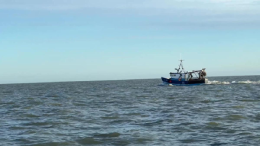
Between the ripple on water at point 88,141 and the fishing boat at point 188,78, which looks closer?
the ripple on water at point 88,141

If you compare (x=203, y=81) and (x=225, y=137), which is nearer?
(x=225, y=137)

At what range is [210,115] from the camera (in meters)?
22.8

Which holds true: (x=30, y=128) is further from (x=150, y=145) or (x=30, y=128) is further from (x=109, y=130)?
(x=150, y=145)

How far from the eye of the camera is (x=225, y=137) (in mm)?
15562

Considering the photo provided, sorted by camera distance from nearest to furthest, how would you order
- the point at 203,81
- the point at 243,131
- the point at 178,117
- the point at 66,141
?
the point at 66,141 → the point at 243,131 → the point at 178,117 → the point at 203,81

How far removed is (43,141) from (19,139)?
1.33m

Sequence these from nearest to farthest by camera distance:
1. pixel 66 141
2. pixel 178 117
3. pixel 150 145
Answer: pixel 150 145 < pixel 66 141 < pixel 178 117

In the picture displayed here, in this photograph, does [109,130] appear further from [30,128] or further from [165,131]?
[30,128]

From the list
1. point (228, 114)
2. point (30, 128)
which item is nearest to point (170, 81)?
point (228, 114)

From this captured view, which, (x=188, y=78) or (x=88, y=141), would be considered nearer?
(x=88, y=141)

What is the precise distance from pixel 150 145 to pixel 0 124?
1051 centimetres

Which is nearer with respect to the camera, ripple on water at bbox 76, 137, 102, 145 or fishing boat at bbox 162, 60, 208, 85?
ripple on water at bbox 76, 137, 102, 145

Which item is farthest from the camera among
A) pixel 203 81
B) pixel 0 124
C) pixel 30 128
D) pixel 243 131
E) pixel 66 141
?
pixel 203 81

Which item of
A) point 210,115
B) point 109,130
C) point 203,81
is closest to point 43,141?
point 109,130
